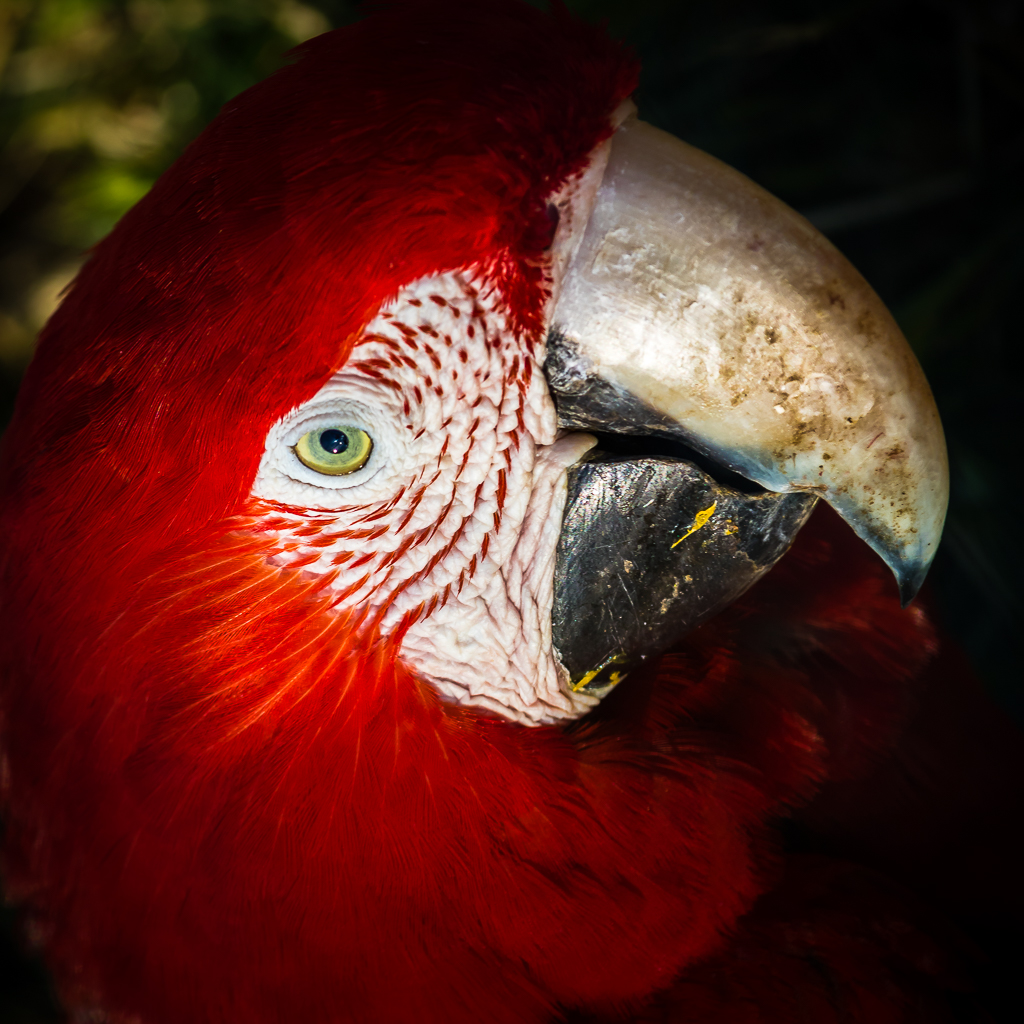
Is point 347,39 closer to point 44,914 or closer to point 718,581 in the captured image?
point 718,581

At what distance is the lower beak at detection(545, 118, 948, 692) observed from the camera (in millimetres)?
547

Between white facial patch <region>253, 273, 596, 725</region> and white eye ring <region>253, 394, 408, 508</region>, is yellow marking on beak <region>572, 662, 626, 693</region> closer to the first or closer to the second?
white facial patch <region>253, 273, 596, 725</region>

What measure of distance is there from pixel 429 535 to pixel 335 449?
0.32ft

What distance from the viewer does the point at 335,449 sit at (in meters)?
0.57

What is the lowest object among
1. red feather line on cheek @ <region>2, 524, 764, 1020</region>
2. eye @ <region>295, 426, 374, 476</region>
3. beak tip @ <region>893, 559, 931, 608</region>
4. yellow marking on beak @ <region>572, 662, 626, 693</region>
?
red feather line on cheek @ <region>2, 524, 764, 1020</region>

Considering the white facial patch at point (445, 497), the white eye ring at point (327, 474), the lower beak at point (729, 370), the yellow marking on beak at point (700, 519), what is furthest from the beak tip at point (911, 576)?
the white eye ring at point (327, 474)

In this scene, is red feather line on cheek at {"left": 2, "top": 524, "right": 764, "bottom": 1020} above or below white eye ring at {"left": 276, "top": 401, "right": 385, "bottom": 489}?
below

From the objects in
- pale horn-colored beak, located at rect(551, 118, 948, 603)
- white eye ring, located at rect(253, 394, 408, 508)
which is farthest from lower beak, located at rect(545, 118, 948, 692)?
white eye ring, located at rect(253, 394, 408, 508)

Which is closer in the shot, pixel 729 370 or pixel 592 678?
pixel 729 370

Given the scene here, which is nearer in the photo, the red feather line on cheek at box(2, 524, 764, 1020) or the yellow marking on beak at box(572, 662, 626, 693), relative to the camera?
the red feather line on cheek at box(2, 524, 764, 1020)

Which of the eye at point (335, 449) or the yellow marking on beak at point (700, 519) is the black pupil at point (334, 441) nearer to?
the eye at point (335, 449)

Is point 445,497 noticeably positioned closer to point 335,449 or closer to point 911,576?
point 335,449

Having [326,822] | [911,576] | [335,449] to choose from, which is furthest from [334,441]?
[911,576]

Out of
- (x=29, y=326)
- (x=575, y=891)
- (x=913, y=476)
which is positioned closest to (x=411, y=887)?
(x=575, y=891)
